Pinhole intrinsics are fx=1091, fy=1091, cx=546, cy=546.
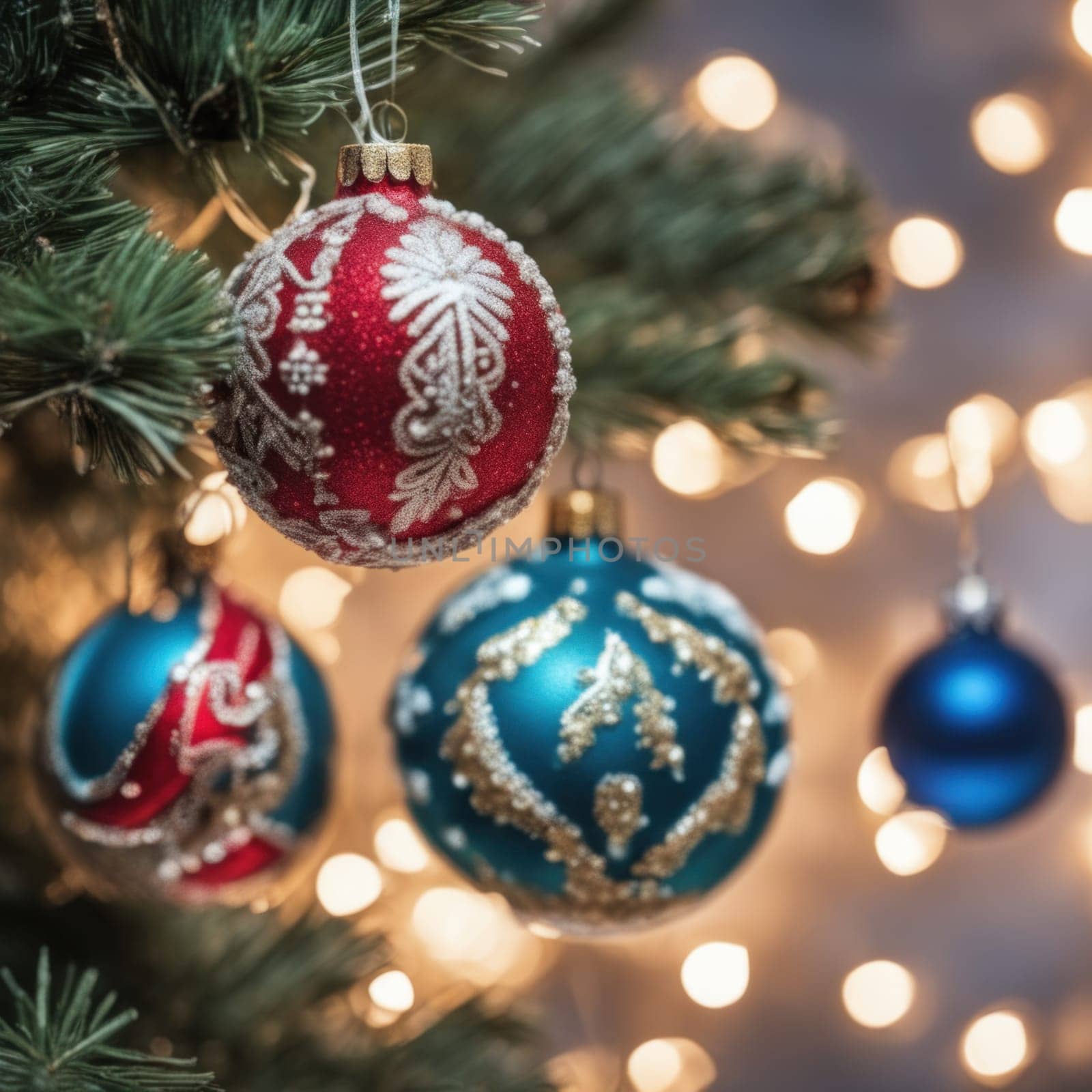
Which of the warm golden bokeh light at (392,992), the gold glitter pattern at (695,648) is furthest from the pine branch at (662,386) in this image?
the warm golden bokeh light at (392,992)

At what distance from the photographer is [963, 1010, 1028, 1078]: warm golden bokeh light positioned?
105cm

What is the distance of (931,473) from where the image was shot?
100 centimetres

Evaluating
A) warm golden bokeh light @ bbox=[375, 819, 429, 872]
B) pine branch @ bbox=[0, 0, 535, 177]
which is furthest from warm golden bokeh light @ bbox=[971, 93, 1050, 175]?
warm golden bokeh light @ bbox=[375, 819, 429, 872]

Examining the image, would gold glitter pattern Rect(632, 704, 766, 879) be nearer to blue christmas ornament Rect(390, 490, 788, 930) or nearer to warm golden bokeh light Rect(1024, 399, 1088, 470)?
blue christmas ornament Rect(390, 490, 788, 930)

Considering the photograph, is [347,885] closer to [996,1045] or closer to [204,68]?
[996,1045]

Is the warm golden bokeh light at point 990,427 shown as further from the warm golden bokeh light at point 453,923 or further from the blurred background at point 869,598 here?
the warm golden bokeh light at point 453,923

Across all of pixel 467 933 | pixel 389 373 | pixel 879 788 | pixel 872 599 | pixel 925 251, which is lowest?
pixel 467 933

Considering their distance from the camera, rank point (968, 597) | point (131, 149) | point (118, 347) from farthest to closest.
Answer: point (968, 597) → point (131, 149) → point (118, 347)

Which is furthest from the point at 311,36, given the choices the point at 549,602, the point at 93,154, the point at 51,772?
the point at 51,772

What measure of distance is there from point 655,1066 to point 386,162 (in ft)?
3.04

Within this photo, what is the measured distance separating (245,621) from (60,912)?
0.28 meters

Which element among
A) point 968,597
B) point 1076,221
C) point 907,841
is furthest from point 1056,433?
point 907,841

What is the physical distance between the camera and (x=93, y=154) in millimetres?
403

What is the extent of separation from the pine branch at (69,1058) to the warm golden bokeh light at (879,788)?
72 centimetres
